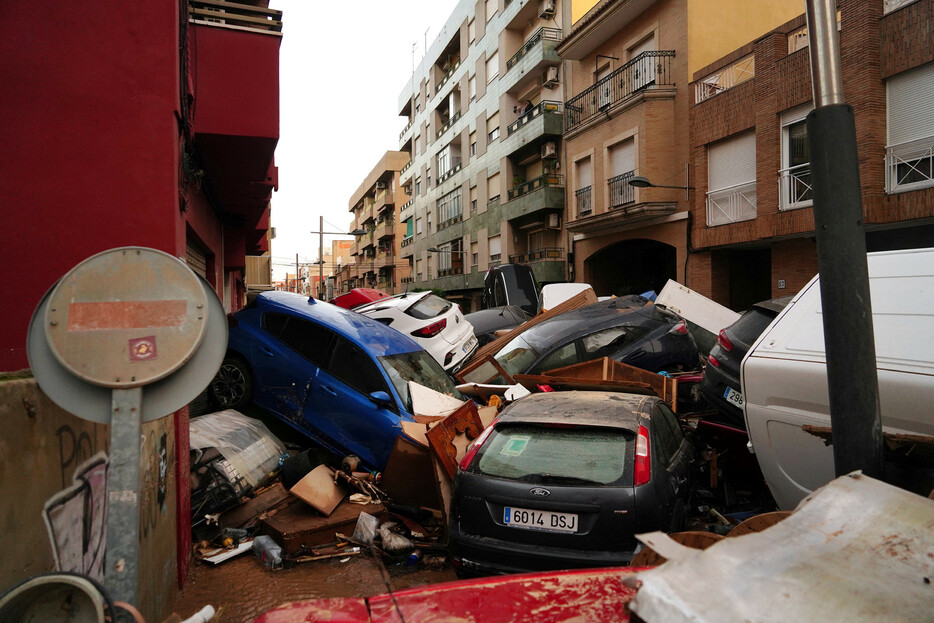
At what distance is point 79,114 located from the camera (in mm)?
3934

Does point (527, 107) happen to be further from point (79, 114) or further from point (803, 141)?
point (79, 114)

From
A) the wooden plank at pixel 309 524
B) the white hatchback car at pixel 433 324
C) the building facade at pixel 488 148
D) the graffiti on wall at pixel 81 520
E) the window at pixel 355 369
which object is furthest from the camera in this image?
the building facade at pixel 488 148

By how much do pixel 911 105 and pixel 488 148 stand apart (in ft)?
72.8

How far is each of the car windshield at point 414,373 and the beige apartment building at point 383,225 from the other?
40.3 meters

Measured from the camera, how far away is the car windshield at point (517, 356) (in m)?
Answer: 8.91

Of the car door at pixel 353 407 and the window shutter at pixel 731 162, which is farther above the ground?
the window shutter at pixel 731 162

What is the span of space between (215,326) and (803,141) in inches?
623

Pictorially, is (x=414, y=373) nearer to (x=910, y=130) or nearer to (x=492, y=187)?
(x=910, y=130)

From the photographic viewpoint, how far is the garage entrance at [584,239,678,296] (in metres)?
22.5

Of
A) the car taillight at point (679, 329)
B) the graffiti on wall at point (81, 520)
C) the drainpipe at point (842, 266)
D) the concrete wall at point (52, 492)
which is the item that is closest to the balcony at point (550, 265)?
the car taillight at point (679, 329)

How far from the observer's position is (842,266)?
→ 117 inches

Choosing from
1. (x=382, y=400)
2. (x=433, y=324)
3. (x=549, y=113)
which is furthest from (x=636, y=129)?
(x=382, y=400)

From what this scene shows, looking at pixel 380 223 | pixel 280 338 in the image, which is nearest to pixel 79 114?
pixel 280 338

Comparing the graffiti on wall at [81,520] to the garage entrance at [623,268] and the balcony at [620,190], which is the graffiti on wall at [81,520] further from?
the garage entrance at [623,268]
